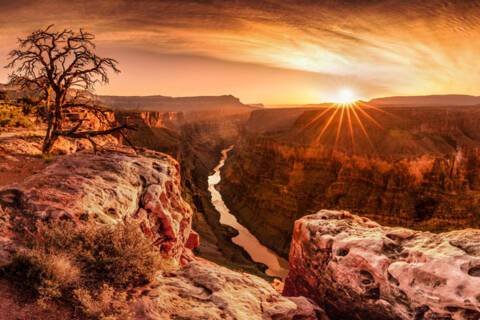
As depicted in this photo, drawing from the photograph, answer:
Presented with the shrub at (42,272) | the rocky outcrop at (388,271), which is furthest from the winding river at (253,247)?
the shrub at (42,272)

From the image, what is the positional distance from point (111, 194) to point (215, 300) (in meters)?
3.72

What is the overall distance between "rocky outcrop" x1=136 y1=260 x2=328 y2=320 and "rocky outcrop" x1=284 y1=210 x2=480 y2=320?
3.28ft

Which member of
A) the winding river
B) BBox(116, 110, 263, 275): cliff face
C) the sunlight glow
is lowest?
the winding river

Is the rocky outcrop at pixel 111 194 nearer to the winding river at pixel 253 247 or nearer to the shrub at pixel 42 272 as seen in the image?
the shrub at pixel 42 272

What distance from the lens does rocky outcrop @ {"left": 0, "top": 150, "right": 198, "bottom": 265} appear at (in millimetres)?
5930

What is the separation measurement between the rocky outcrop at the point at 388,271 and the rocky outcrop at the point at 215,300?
100cm

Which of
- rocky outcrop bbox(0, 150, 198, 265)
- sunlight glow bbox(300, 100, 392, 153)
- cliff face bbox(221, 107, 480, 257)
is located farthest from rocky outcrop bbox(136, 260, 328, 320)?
sunlight glow bbox(300, 100, 392, 153)

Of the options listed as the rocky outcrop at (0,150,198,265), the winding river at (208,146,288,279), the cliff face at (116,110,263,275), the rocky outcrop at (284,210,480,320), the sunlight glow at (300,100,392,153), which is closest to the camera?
the rocky outcrop at (284,210,480,320)

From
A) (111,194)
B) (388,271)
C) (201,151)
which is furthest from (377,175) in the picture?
(201,151)

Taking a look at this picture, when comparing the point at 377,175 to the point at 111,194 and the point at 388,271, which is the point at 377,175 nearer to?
the point at 388,271

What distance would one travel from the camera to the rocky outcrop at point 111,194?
5.93 m

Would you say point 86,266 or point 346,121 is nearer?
point 86,266

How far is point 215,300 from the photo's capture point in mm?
5070

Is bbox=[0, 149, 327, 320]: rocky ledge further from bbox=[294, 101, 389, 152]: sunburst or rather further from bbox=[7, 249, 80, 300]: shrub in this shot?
bbox=[294, 101, 389, 152]: sunburst
